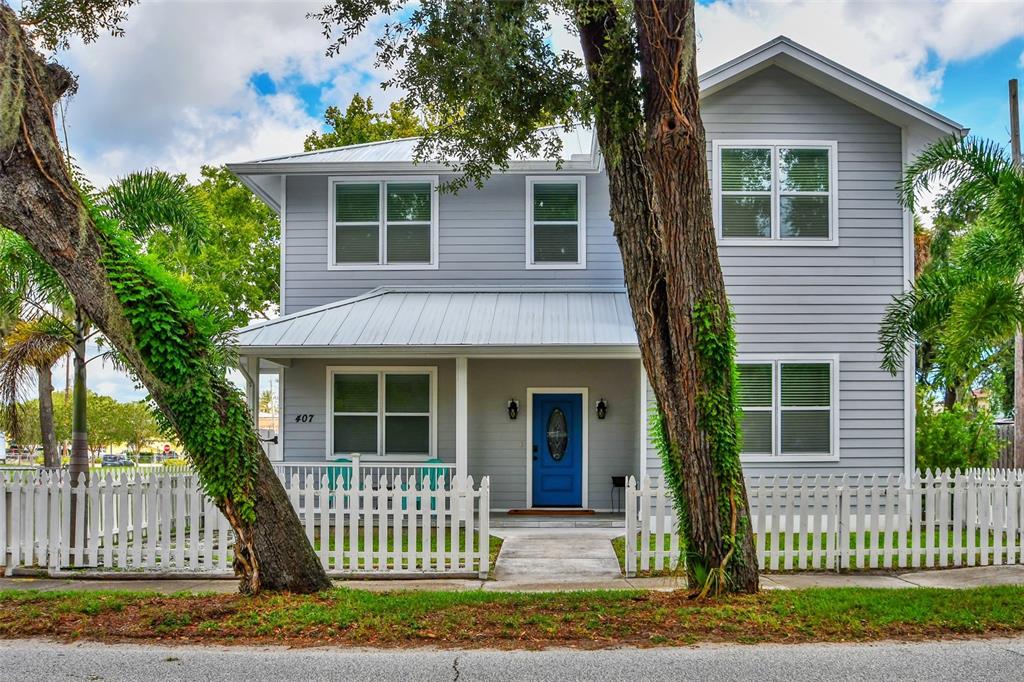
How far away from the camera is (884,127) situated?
Result: 1225 centimetres

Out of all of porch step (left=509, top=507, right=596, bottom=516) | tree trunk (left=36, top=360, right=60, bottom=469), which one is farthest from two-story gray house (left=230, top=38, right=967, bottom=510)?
tree trunk (left=36, top=360, right=60, bottom=469)

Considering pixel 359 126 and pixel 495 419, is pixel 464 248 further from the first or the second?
pixel 359 126

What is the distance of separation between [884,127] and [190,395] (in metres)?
10.7

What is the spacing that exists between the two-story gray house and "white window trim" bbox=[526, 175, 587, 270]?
0.17ft

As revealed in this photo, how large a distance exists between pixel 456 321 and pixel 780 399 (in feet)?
17.0

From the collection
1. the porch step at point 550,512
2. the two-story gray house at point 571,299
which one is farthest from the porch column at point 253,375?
the porch step at point 550,512

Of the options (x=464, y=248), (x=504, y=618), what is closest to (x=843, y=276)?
(x=464, y=248)

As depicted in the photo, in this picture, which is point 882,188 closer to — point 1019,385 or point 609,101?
point 1019,385

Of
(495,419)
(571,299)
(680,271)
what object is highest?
(571,299)

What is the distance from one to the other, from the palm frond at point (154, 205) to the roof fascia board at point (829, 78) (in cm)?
752

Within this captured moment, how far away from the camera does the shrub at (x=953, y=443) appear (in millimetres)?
13398

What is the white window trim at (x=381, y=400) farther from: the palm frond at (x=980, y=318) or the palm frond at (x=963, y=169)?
the palm frond at (x=963, y=169)

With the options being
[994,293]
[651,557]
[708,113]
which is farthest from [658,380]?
[708,113]

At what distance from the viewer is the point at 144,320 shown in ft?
22.7
